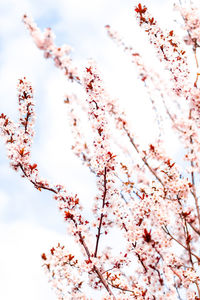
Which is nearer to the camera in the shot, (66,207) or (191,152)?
(66,207)

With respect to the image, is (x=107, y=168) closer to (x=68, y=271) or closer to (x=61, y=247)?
(x=61, y=247)

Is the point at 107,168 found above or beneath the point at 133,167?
beneath

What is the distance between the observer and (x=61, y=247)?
6191 mm

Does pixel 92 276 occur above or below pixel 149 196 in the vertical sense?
below

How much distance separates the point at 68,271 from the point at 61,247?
48 centimetres

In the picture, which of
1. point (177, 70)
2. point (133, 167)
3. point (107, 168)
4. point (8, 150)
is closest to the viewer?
point (107, 168)

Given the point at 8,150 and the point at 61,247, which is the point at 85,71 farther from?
the point at 61,247

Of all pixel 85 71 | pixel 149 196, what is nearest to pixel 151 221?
pixel 149 196

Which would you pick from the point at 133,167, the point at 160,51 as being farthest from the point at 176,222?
the point at 160,51

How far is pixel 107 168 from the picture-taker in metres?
5.96

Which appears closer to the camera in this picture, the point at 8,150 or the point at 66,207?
the point at 66,207

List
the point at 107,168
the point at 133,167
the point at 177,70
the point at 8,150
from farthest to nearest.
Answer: the point at 133,167
the point at 177,70
the point at 8,150
the point at 107,168

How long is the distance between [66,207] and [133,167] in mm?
2498

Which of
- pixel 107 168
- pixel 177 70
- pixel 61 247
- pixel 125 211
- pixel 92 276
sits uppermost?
pixel 177 70
